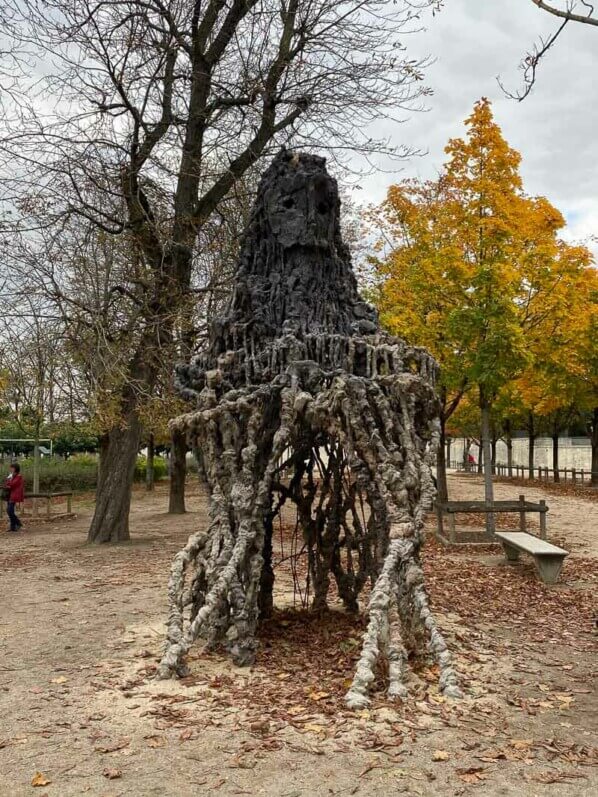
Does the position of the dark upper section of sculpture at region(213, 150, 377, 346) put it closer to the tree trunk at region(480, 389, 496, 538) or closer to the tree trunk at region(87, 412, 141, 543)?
the tree trunk at region(87, 412, 141, 543)

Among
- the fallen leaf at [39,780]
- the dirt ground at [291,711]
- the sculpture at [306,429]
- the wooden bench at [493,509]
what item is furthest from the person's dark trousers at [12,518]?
the fallen leaf at [39,780]

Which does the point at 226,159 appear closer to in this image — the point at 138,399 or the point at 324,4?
the point at 324,4

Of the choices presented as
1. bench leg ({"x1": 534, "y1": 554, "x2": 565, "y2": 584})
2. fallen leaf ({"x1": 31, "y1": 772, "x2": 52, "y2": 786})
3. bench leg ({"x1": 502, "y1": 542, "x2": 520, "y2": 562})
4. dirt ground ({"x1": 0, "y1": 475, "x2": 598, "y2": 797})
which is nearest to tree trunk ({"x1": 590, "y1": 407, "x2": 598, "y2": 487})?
bench leg ({"x1": 502, "y1": 542, "x2": 520, "y2": 562})

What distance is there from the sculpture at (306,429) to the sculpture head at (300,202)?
0.4 inches

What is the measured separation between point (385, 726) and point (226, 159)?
11763 mm

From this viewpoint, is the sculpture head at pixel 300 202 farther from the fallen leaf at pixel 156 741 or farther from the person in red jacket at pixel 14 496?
the person in red jacket at pixel 14 496

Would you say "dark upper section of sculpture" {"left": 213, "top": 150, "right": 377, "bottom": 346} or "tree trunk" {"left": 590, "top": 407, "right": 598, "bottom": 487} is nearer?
"dark upper section of sculpture" {"left": 213, "top": 150, "right": 377, "bottom": 346}

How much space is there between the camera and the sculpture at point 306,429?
5055mm

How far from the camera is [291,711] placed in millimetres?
4363

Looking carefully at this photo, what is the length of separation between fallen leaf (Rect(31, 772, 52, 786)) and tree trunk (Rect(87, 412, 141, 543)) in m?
8.95

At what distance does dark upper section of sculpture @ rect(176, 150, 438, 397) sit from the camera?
19.0ft

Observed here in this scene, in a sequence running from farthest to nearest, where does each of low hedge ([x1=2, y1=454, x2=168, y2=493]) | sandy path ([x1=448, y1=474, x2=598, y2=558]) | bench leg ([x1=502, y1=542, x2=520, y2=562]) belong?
low hedge ([x1=2, y1=454, x2=168, y2=493]) → sandy path ([x1=448, y1=474, x2=598, y2=558]) → bench leg ([x1=502, y1=542, x2=520, y2=562])

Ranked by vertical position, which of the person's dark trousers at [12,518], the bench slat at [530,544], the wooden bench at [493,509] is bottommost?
the person's dark trousers at [12,518]

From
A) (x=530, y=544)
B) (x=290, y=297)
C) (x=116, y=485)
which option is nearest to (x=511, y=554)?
(x=530, y=544)
